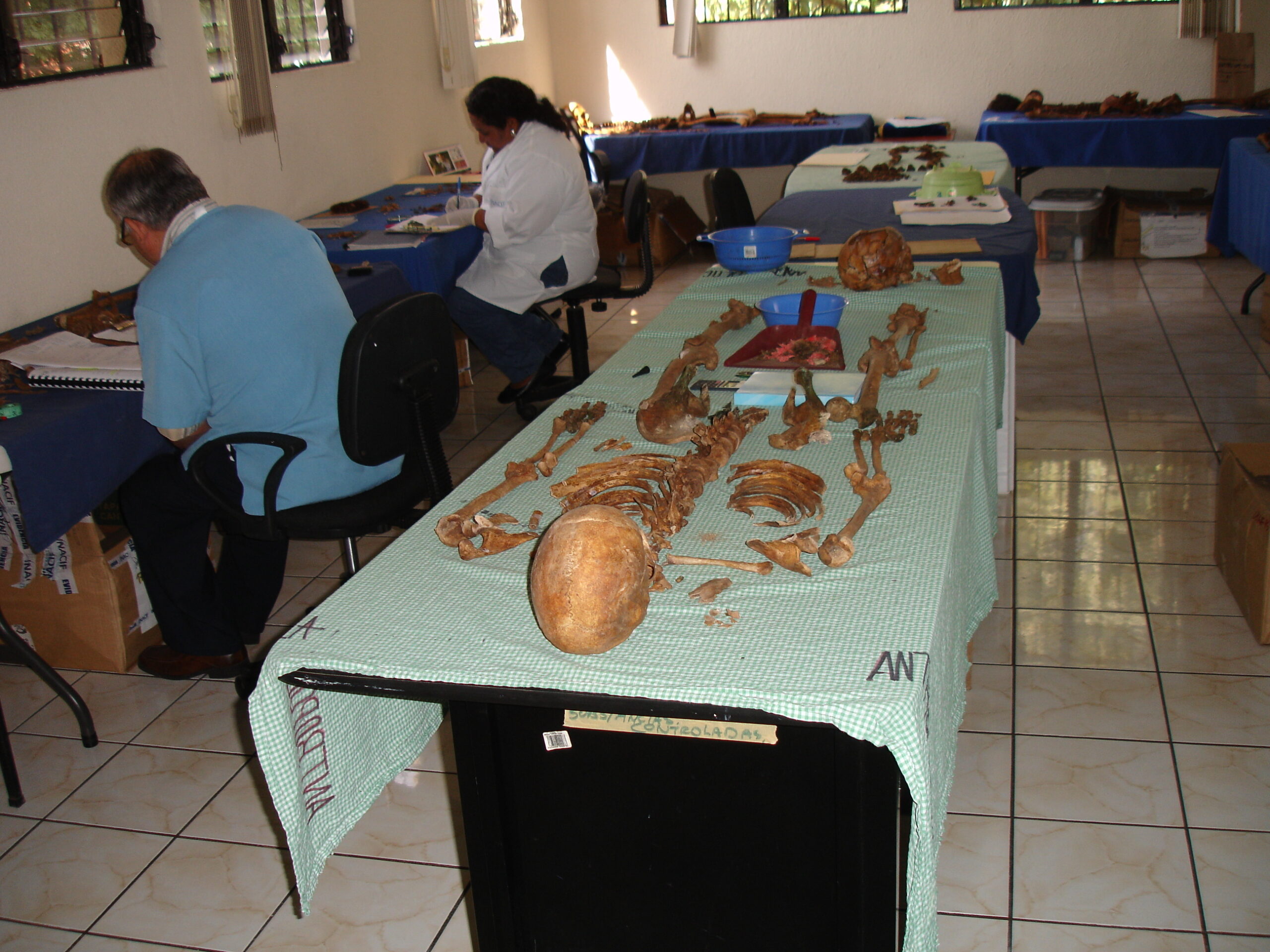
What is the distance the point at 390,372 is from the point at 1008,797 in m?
1.62

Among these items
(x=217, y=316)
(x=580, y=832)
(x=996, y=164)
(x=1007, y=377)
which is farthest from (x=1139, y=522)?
(x=217, y=316)

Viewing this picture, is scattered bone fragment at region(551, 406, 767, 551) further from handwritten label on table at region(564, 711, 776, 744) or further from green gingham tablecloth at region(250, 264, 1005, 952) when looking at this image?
handwritten label on table at region(564, 711, 776, 744)

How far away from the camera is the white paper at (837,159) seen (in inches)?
197

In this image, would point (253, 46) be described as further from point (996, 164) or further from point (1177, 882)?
point (1177, 882)

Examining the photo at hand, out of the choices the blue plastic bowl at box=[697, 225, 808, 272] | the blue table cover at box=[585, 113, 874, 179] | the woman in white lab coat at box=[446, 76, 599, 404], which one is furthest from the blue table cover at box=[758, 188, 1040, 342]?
the blue table cover at box=[585, 113, 874, 179]

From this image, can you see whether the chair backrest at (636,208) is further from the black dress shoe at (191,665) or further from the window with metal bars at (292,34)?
the black dress shoe at (191,665)

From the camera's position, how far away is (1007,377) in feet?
11.2

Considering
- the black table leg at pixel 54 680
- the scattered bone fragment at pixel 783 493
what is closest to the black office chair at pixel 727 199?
the scattered bone fragment at pixel 783 493

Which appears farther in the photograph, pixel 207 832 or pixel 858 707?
pixel 207 832

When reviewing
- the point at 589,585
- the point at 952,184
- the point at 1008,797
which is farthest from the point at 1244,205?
the point at 589,585

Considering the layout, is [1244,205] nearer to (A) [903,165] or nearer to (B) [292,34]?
(A) [903,165]

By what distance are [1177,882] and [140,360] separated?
259 cm

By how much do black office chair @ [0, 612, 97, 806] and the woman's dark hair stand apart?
251 cm

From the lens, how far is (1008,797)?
7.18ft
